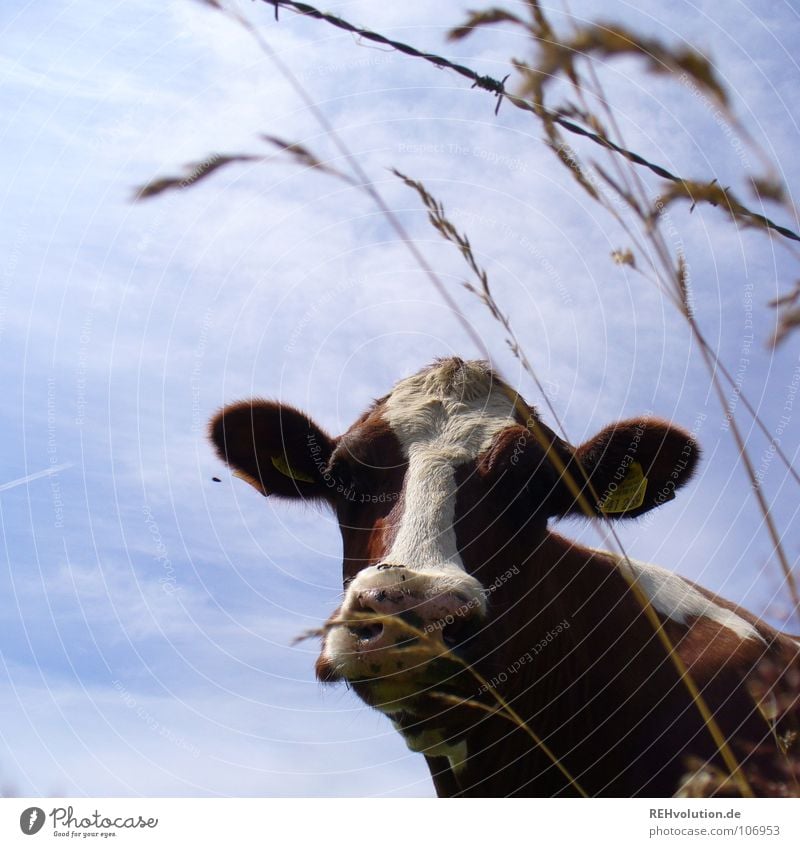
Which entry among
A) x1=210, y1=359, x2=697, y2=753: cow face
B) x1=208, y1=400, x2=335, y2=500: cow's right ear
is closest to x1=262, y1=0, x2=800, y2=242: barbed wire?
x1=210, y1=359, x2=697, y2=753: cow face

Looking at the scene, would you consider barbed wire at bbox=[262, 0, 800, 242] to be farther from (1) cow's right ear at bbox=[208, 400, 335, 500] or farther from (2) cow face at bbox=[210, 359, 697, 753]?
(1) cow's right ear at bbox=[208, 400, 335, 500]

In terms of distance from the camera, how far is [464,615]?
3.93 meters

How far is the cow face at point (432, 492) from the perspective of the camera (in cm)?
394

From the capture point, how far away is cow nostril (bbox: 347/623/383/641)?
3.88 m

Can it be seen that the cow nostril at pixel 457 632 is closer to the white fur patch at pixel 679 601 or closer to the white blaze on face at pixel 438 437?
the white blaze on face at pixel 438 437

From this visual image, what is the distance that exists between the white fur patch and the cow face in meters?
0.55

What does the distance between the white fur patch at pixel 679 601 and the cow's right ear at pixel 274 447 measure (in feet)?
6.55

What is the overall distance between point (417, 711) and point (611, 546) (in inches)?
46.6

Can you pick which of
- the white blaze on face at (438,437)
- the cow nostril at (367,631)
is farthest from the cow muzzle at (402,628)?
the white blaze on face at (438,437)

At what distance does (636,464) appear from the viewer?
5516 millimetres

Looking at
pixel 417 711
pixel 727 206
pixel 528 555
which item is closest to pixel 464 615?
pixel 417 711

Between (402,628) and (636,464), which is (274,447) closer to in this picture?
(636,464)

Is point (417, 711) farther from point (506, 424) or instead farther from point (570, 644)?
point (506, 424)

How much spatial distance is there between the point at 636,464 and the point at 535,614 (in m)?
1.12
